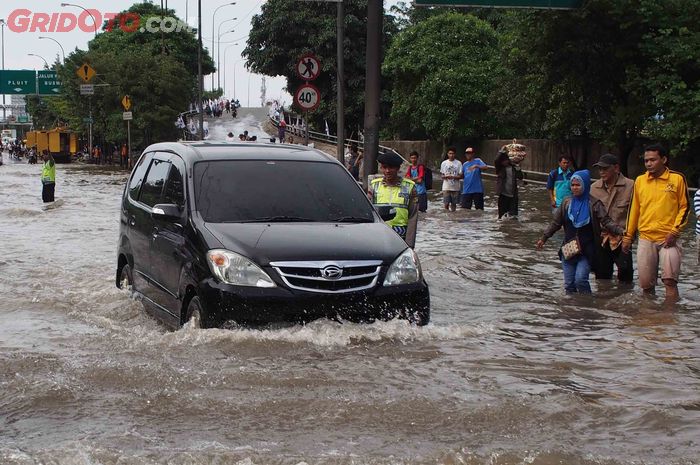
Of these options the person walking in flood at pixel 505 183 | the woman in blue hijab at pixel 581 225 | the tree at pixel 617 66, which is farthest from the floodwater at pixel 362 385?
the tree at pixel 617 66

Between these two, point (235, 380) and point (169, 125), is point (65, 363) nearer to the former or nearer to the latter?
point (235, 380)

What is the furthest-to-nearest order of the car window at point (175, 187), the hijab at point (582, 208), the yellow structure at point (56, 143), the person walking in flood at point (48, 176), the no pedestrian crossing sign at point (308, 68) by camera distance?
1. the yellow structure at point (56, 143)
2. the person walking in flood at point (48, 176)
3. the no pedestrian crossing sign at point (308, 68)
4. the hijab at point (582, 208)
5. the car window at point (175, 187)

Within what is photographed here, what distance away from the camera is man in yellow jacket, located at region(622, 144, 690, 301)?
34.4 feet

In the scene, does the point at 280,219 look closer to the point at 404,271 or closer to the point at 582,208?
the point at 404,271

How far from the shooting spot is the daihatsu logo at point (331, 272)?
752cm

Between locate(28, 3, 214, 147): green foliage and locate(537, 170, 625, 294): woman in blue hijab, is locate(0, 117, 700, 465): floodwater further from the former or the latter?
locate(28, 3, 214, 147): green foliage

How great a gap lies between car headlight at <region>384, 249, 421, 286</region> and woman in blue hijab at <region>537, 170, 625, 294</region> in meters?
3.37

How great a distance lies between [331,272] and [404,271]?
2.21 ft

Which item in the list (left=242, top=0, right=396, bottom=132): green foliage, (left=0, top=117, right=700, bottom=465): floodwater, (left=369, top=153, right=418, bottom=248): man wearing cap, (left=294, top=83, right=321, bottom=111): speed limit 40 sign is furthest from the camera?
(left=242, top=0, right=396, bottom=132): green foliage

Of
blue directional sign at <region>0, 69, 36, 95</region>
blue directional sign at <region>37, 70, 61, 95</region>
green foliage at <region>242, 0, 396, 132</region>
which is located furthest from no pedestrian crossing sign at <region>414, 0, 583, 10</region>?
blue directional sign at <region>0, 69, 36, 95</region>

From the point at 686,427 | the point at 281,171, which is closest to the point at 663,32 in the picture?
the point at 281,171

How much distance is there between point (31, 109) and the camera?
406 feet

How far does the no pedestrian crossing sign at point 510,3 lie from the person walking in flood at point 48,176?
12.0m

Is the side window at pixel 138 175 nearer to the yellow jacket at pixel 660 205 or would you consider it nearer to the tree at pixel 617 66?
the yellow jacket at pixel 660 205
